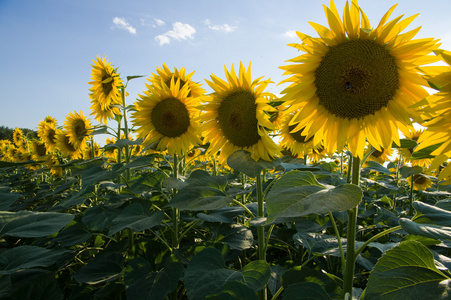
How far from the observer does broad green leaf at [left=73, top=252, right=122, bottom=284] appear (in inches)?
A: 74.4

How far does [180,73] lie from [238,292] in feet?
9.04

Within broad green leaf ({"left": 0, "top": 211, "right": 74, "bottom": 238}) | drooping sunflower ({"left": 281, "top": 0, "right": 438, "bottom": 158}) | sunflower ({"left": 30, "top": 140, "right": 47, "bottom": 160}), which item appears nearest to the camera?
broad green leaf ({"left": 0, "top": 211, "right": 74, "bottom": 238})

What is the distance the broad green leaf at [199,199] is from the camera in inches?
57.1

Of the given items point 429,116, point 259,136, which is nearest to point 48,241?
point 259,136

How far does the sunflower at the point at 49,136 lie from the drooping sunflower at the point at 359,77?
6.34 metres

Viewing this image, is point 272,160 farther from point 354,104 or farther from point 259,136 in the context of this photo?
point 354,104

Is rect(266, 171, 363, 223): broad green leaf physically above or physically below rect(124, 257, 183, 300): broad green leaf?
above

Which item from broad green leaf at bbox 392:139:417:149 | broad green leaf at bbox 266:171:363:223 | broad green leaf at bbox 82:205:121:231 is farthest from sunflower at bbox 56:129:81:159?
broad green leaf at bbox 392:139:417:149

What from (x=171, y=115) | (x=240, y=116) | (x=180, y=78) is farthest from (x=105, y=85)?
(x=240, y=116)

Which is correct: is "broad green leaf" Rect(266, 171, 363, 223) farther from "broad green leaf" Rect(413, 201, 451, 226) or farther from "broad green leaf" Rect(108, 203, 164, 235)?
"broad green leaf" Rect(108, 203, 164, 235)

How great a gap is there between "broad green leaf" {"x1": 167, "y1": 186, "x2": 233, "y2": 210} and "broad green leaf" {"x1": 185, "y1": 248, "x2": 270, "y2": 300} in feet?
0.81

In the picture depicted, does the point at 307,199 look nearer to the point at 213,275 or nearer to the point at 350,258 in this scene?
the point at 350,258

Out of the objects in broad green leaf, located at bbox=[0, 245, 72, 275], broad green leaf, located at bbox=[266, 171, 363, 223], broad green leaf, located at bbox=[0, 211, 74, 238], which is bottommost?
broad green leaf, located at bbox=[0, 245, 72, 275]

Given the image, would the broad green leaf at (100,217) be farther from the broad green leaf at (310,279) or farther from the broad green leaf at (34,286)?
the broad green leaf at (310,279)
